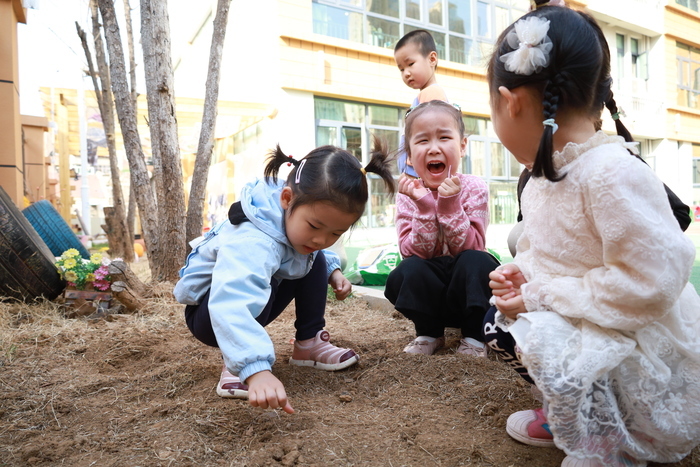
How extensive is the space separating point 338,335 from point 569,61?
1698mm

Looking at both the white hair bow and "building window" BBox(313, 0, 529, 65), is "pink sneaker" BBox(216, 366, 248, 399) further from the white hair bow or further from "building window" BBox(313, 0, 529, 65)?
"building window" BBox(313, 0, 529, 65)

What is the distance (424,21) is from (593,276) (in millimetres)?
10689

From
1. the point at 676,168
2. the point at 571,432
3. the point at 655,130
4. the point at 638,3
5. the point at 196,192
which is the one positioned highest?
the point at 638,3

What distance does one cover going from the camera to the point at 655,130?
15.1 m

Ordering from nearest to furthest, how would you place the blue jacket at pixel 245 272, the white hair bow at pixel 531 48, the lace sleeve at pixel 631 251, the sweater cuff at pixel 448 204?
the lace sleeve at pixel 631 251 → the white hair bow at pixel 531 48 → the blue jacket at pixel 245 272 → the sweater cuff at pixel 448 204

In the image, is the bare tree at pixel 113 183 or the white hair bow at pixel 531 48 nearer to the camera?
the white hair bow at pixel 531 48

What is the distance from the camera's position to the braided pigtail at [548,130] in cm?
106

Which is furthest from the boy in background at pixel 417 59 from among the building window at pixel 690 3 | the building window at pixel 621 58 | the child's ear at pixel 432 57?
the building window at pixel 690 3

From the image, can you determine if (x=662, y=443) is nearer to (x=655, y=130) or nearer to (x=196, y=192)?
(x=196, y=192)

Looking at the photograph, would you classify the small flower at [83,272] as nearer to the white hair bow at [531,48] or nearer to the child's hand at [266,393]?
the child's hand at [266,393]

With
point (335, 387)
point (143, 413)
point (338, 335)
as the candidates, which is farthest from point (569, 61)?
point (338, 335)

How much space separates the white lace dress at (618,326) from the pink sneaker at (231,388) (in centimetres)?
90

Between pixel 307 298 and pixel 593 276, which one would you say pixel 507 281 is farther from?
pixel 307 298

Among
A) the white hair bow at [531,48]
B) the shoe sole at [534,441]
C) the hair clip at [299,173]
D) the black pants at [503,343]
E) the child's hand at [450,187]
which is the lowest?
the shoe sole at [534,441]
